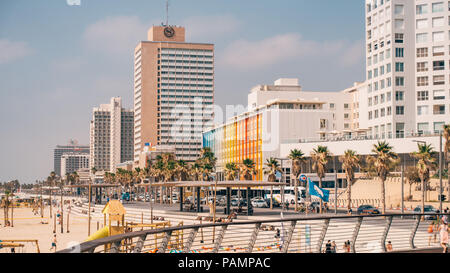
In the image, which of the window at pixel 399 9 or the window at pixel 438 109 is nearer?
the window at pixel 438 109

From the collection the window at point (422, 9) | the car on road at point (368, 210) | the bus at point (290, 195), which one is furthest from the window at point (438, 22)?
the car on road at point (368, 210)

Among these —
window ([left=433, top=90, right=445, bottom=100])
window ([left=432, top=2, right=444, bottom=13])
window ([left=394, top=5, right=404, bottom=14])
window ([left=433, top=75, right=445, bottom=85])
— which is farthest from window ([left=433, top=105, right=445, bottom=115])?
window ([left=394, top=5, right=404, bottom=14])

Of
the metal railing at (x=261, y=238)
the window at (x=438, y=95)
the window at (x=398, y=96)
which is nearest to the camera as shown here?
the metal railing at (x=261, y=238)

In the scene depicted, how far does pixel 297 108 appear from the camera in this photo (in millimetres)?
118250

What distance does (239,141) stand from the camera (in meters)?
126

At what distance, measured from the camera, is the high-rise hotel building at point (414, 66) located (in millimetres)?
91062

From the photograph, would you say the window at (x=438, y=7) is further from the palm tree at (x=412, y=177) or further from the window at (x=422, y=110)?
the palm tree at (x=412, y=177)

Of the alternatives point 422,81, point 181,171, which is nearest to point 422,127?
point 422,81

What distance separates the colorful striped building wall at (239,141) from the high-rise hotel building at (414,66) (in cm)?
2809

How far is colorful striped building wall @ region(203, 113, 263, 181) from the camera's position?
11431 cm

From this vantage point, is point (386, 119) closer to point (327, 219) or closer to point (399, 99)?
point (399, 99)

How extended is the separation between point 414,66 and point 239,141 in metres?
46.8

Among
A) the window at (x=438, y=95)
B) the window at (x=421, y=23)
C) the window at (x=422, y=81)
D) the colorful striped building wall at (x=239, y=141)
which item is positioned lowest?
the colorful striped building wall at (x=239, y=141)
